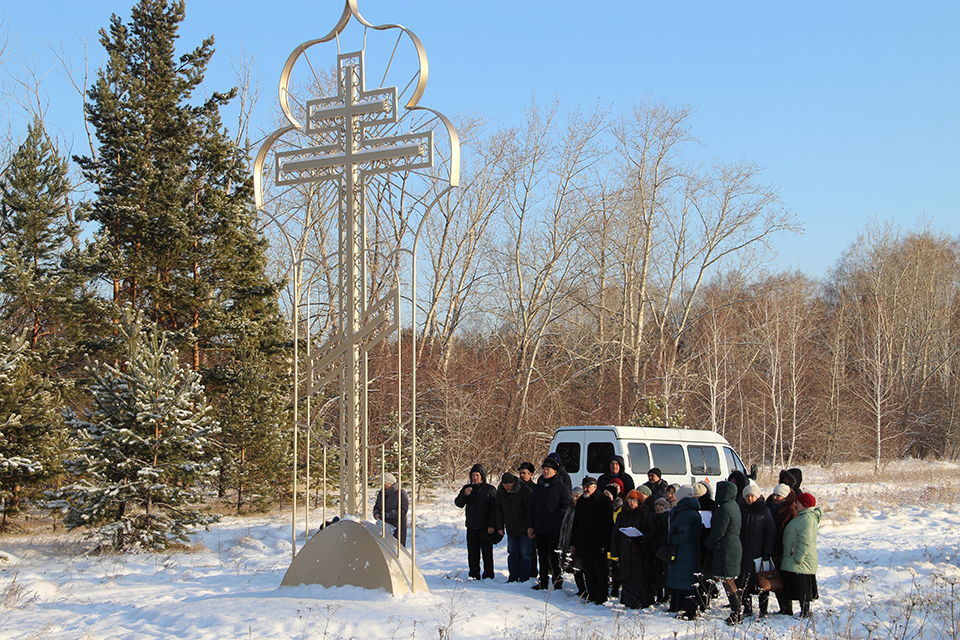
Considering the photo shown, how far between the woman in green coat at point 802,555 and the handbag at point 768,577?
9 centimetres

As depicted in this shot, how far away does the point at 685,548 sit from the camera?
27.8 ft

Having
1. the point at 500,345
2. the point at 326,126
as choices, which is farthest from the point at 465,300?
the point at 326,126

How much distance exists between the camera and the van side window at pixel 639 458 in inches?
547

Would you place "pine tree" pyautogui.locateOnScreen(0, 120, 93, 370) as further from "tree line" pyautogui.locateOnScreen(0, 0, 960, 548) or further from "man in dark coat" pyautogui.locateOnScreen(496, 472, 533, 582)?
"man in dark coat" pyautogui.locateOnScreen(496, 472, 533, 582)

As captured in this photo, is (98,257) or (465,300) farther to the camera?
(465,300)

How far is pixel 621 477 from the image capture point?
11.5 m

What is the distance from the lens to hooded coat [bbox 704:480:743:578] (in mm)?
8266

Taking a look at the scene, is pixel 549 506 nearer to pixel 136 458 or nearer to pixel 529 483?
pixel 529 483

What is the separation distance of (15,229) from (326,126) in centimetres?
1077

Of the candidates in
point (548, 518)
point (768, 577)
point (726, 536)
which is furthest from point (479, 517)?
point (768, 577)

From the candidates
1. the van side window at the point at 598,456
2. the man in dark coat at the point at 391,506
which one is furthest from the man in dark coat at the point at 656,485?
the van side window at the point at 598,456

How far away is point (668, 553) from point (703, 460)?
22.9 ft

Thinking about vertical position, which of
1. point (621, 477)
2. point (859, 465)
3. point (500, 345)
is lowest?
point (859, 465)

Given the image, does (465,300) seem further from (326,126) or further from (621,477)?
(326,126)
